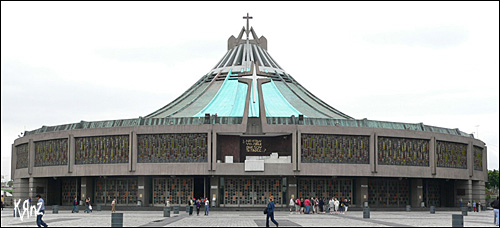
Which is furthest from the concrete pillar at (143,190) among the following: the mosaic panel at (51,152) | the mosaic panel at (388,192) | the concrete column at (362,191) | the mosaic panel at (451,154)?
the mosaic panel at (451,154)

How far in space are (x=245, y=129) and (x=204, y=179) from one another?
5.68 m

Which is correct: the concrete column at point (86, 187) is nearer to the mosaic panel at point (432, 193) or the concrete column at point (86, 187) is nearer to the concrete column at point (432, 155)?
the concrete column at point (432, 155)

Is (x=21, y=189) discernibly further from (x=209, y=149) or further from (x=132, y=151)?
(x=209, y=149)

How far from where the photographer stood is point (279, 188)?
5784 cm

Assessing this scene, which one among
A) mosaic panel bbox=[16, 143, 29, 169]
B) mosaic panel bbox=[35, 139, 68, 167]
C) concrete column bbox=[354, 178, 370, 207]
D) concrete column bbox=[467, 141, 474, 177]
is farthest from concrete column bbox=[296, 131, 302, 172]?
mosaic panel bbox=[16, 143, 29, 169]

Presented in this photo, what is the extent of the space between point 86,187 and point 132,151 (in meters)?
6.61

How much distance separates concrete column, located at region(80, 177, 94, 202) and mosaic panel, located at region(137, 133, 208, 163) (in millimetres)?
6375

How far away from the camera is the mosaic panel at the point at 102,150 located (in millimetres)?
57531

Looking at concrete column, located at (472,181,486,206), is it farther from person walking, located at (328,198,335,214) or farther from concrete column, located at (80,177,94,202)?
concrete column, located at (80,177,94,202)

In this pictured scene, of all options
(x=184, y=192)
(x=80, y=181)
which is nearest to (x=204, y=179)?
(x=184, y=192)

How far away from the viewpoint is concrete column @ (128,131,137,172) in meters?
56.5

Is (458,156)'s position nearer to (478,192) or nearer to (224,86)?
(478,192)

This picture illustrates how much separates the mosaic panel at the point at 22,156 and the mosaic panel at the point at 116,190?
350 inches

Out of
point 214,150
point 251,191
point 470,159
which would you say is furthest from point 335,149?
point 470,159
